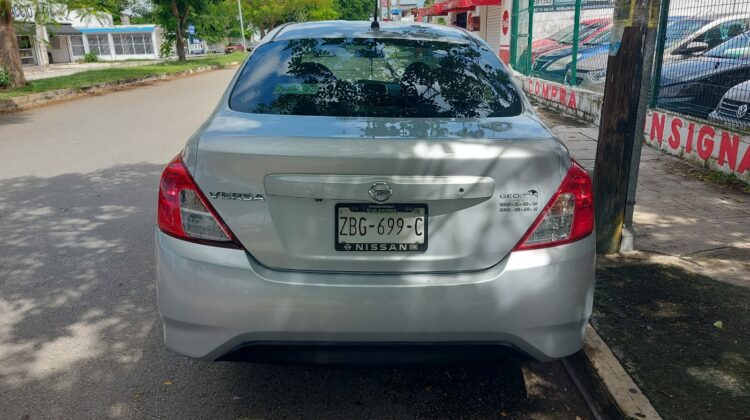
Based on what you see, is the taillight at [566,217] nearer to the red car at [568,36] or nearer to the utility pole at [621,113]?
the utility pole at [621,113]

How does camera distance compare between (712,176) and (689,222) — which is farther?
(712,176)

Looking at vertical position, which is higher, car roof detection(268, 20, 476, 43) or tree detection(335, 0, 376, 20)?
tree detection(335, 0, 376, 20)

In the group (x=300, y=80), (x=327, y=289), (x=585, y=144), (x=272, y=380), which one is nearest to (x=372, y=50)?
(x=300, y=80)

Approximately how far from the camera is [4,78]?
645 inches

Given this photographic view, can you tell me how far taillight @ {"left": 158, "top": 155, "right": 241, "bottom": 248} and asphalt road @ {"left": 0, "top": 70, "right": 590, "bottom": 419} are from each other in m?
0.71

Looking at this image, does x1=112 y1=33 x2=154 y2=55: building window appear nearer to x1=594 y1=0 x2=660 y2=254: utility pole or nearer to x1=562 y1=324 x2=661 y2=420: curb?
x1=594 y1=0 x2=660 y2=254: utility pole

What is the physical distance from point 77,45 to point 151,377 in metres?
67.6

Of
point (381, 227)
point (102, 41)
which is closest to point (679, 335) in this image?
point (381, 227)

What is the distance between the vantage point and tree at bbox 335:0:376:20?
98.8 metres

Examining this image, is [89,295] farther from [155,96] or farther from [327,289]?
[155,96]

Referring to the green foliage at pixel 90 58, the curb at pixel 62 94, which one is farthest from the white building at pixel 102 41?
the curb at pixel 62 94

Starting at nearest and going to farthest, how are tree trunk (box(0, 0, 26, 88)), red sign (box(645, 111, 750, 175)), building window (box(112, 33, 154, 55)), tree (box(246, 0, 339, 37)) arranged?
red sign (box(645, 111, 750, 175)) < tree trunk (box(0, 0, 26, 88)) < building window (box(112, 33, 154, 55)) < tree (box(246, 0, 339, 37))

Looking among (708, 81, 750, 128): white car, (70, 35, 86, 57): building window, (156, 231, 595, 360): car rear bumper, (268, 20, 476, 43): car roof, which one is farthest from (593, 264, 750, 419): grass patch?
(70, 35, 86, 57): building window

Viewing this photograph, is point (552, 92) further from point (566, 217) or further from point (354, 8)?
point (354, 8)
